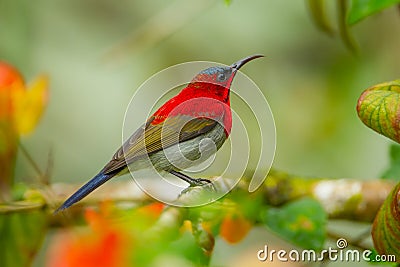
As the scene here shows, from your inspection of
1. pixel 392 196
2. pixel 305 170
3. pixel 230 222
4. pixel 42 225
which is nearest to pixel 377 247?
pixel 392 196

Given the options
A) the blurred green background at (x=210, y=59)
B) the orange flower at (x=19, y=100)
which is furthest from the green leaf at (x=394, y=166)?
the blurred green background at (x=210, y=59)

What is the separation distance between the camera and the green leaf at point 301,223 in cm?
63

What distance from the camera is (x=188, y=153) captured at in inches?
18.9

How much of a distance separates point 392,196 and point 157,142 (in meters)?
0.16

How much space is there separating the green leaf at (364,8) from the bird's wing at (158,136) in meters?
0.15

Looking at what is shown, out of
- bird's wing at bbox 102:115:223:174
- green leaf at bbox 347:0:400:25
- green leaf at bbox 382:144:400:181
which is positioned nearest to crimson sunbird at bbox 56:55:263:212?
bird's wing at bbox 102:115:223:174

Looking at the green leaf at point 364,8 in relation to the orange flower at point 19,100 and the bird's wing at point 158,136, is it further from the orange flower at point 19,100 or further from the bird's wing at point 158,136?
the orange flower at point 19,100

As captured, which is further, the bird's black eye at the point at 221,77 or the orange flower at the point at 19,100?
the orange flower at the point at 19,100

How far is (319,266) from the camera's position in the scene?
622 mm

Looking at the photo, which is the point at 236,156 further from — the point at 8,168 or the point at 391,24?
the point at 391,24

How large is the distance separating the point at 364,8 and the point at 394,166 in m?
0.18

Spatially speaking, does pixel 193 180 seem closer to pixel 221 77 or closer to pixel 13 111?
pixel 221 77

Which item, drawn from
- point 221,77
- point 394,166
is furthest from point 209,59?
point 221,77

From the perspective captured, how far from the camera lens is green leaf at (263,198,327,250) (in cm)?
63
